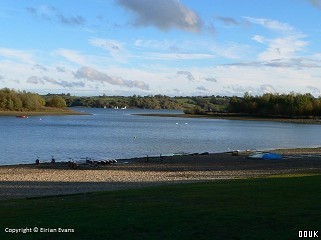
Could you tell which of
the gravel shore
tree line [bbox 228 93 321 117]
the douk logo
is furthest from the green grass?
tree line [bbox 228 93 321 117]

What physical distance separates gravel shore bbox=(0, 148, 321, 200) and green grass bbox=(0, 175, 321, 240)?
8.33 meters

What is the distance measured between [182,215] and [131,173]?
78.4 ft

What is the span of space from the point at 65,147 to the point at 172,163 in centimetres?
2335

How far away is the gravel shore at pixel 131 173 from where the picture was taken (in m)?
27.0

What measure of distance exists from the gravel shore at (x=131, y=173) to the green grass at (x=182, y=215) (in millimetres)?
8326

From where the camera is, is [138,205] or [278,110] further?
[278,110]

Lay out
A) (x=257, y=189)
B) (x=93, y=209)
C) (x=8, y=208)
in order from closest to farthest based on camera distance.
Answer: (x=93, y=209)
(x=8, y=208)
(x=257, y=189)

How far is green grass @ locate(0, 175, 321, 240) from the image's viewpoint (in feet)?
35.1

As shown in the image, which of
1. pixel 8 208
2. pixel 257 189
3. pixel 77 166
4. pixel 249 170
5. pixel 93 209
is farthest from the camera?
pixel 77 166

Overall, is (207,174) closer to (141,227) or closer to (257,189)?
(257,189)

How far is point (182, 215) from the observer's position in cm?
1255

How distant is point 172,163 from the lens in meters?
45.8

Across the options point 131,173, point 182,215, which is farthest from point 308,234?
point 131,173

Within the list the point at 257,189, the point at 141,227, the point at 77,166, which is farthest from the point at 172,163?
the point at 141,227
